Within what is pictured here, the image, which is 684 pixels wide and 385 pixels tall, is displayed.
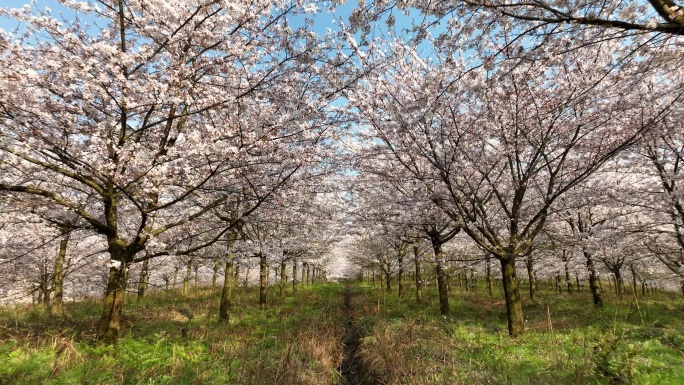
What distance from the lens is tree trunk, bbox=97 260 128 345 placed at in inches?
254

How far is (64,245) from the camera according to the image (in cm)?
1320

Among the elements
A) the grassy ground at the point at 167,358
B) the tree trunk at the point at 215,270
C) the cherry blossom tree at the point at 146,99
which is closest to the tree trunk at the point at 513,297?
the grassy ground at the point at 167,358

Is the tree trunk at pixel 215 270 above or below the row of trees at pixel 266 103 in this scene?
below

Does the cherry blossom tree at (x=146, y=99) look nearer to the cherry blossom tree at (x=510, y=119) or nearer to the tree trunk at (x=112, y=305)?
the tree trunk at (x=112, y=305)

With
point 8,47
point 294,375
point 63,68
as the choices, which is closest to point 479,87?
point 294,375

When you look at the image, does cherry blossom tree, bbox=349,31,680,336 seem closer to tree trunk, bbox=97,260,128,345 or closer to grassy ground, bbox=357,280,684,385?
grassy ground, bbox=357,280,684,385

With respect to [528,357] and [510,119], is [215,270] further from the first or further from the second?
[510,119]

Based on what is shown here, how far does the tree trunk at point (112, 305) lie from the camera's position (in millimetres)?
6457

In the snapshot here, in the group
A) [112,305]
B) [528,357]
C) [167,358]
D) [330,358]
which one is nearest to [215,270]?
[112,305]

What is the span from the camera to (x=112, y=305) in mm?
6762

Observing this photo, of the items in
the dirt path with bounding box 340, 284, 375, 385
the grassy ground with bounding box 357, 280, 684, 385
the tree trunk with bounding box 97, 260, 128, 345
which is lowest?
the dirt path with bounding box 340, 284, 375, 385

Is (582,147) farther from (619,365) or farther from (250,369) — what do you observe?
(250,369)

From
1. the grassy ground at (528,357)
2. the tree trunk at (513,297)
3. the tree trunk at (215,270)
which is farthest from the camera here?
the tree trunk at (215,270)

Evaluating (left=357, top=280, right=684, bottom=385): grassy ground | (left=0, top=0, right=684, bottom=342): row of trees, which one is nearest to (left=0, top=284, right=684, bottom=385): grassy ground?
(left=357, top=280, right=684, bottom=385): grassy ground
